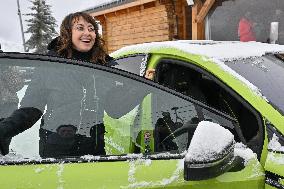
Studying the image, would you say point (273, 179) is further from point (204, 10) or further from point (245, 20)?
point (204, 10)

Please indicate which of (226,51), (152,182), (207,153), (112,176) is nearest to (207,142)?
(207,153)

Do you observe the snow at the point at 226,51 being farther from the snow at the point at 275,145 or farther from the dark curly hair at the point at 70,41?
the dark curly hair at the point at 70,41

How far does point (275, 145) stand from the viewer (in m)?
1.60

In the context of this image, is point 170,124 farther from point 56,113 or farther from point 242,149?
point 56,113

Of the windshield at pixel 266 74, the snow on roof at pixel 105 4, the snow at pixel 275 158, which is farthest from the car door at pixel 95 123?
the snow on roof at pixel 105 4

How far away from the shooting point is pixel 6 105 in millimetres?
1443

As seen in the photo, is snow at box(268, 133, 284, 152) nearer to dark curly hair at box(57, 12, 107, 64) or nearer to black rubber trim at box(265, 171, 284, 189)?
black rubber trim at box(265, 171, 284, 189)

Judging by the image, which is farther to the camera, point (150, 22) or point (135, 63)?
point (150, 22)

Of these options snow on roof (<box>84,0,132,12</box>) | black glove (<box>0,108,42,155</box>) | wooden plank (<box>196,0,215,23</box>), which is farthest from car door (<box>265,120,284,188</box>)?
snow on roof (<box>84,0,132,12</box>)

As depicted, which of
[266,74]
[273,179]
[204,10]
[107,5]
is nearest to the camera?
[273,179]

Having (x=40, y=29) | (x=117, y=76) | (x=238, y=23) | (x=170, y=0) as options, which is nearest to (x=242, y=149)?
(x=117, y=76)

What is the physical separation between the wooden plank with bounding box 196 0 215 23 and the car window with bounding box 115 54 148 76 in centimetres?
640

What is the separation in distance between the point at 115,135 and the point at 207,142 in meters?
0.44

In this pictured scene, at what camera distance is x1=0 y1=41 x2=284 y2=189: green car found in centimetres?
128
